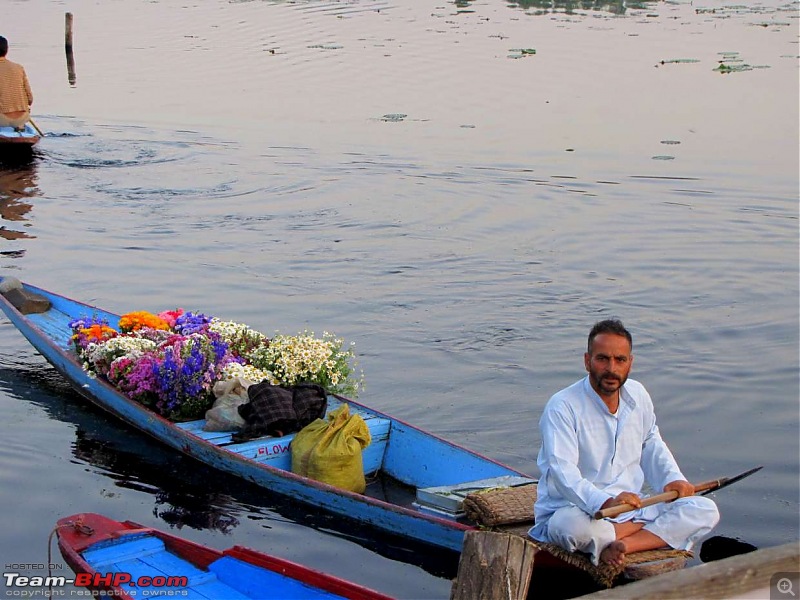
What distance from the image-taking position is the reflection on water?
15.5m

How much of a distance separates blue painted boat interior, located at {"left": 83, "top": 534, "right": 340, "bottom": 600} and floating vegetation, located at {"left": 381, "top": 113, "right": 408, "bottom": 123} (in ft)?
54.8

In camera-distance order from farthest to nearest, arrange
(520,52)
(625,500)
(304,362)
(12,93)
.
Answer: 1. (520,52)
2. (12,93)
3. (304,362)
4. (625,500)

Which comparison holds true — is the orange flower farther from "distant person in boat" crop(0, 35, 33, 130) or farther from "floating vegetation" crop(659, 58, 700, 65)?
"floating vegetation" crop(659, 58, 700, 65)

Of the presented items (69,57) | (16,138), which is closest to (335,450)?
(16,138)

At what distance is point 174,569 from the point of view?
19.0 feet

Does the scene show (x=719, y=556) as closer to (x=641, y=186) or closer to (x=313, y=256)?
(x=313, y=256)

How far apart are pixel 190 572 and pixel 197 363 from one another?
103 inches

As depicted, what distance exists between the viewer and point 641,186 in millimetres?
17453

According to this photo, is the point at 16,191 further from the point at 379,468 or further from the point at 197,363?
the point at 379,468

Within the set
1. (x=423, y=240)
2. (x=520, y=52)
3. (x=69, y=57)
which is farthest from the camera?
(x=520, y=52)

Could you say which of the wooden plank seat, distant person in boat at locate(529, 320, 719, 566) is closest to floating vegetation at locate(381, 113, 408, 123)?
the wooden plank seat

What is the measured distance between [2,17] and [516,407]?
3501 cm

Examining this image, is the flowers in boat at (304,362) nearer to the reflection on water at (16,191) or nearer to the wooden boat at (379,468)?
the wooden boat at (379,468)

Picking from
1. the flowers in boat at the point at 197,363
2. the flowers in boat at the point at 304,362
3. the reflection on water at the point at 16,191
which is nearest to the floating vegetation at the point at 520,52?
the reflection on water at the point at 16,191
